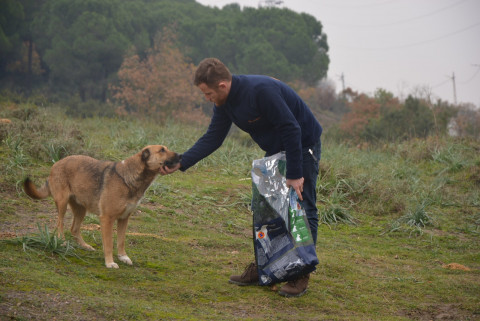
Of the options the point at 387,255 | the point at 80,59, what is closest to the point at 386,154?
the point at 387,255

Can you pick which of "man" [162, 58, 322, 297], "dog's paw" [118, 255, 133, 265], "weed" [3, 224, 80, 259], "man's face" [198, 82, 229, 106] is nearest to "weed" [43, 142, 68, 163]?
"weed" [3, 224, 80, 259]

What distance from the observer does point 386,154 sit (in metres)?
15.1

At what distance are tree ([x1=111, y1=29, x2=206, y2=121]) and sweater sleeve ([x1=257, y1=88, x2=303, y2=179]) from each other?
21354 millimetres

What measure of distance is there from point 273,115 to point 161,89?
2469 cm

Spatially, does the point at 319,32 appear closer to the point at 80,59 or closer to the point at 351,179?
the point at 80,59

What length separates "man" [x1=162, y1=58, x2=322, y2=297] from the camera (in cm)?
447

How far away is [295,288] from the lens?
476 centimetres

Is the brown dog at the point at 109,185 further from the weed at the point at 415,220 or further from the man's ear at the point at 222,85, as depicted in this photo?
the weed at the point at 415,220

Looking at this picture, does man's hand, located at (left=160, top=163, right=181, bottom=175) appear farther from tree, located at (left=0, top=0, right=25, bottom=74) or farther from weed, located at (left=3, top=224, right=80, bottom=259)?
tree, located at (left=0, top=0, right=25, bottom=74)

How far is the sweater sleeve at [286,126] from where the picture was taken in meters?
4.45

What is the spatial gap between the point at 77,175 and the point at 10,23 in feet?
116

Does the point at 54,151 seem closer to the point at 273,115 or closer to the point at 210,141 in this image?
the point at 210,141

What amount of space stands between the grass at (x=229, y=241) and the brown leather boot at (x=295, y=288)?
85mm

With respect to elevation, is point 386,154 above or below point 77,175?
below
